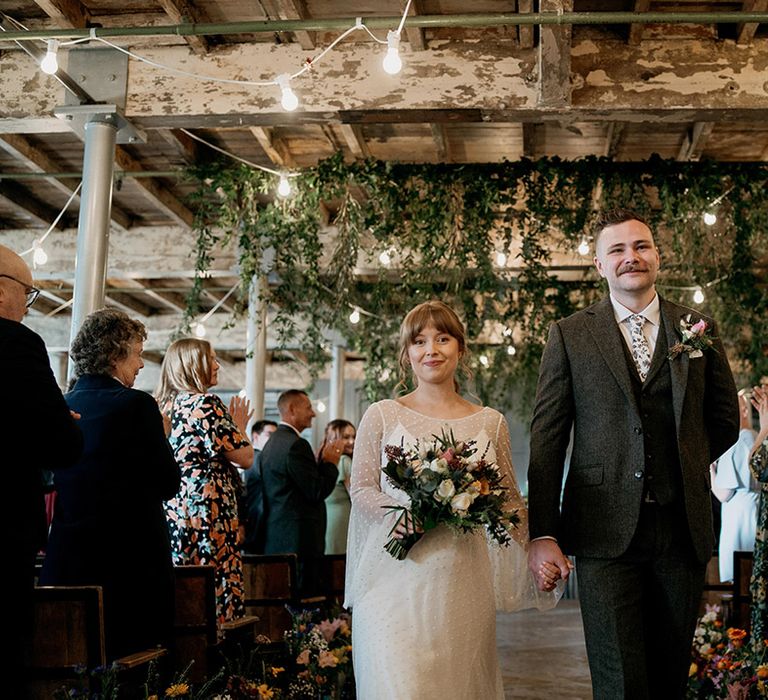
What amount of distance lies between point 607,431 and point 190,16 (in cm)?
422

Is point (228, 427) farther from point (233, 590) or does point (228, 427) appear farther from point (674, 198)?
point (674, 198)

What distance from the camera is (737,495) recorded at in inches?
249

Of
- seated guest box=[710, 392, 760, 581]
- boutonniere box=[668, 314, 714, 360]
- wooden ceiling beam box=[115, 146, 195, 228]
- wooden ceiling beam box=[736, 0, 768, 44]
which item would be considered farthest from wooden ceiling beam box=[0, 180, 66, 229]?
boutonniere box=[668, 314, 714, 360]

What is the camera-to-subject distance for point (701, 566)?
2.54 meters

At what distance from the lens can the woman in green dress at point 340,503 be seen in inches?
290

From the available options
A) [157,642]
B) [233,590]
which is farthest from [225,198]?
[157,642]

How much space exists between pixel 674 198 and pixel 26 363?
5.93m

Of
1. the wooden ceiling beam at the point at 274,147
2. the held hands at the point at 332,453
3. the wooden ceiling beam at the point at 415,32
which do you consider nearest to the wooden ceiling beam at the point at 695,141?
the wooden ceiling beam at the point at 415,32

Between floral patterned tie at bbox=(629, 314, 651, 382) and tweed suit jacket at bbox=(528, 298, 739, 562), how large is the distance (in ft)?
0.15

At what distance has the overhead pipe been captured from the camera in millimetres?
4945

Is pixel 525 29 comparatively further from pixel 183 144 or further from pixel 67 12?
pixel 183 144

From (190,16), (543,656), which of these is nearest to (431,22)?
(190,16)

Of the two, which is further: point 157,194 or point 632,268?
point 157,194

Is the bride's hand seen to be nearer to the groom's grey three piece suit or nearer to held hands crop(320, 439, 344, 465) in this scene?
the groom's grey three piece suit
